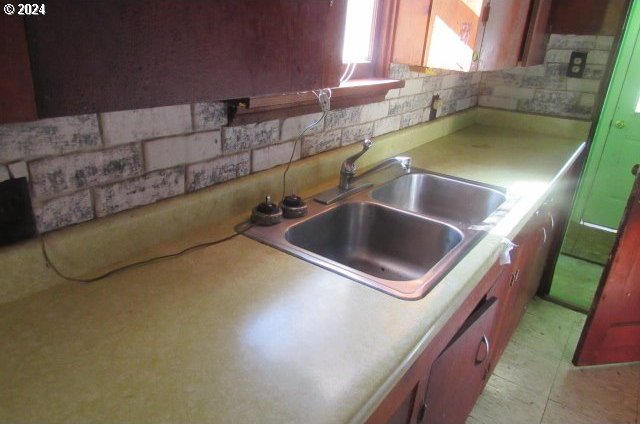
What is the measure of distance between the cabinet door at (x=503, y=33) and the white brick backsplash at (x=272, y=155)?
81cm

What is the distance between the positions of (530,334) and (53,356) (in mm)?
2377

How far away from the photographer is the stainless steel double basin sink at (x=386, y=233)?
120 cm

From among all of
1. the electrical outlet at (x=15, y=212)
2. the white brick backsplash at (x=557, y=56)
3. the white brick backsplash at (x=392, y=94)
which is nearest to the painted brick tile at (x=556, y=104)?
the white brick backsplash at (x=557, y=56)

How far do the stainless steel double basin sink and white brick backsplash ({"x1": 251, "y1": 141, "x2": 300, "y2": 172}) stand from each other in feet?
0.60

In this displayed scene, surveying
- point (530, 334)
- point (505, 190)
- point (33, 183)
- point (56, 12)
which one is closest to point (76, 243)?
point (33, 183)

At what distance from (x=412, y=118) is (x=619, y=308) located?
137 centimetres

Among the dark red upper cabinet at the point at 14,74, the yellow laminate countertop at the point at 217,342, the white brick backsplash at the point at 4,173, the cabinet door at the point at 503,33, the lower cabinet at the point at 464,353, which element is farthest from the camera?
the cabinet door at the point at 503,33

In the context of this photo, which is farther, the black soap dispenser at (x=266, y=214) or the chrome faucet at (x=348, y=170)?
the chrome faucet at (x=348, y=170)

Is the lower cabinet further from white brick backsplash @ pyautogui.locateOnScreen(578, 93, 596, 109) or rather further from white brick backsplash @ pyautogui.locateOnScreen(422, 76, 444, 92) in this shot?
white brick backsplash @ pyautogui.locateOnScreen(578, 93, 596, 109)

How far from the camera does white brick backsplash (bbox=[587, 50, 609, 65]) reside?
8.62 feet

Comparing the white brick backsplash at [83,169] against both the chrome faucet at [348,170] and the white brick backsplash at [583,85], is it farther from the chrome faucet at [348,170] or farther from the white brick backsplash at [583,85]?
the white brick backsplash at [583,85]

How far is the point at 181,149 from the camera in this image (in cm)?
110

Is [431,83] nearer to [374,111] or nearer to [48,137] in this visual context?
[374,111]

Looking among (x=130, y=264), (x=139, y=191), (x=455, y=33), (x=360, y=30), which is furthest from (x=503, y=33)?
(x=130, y=264)
